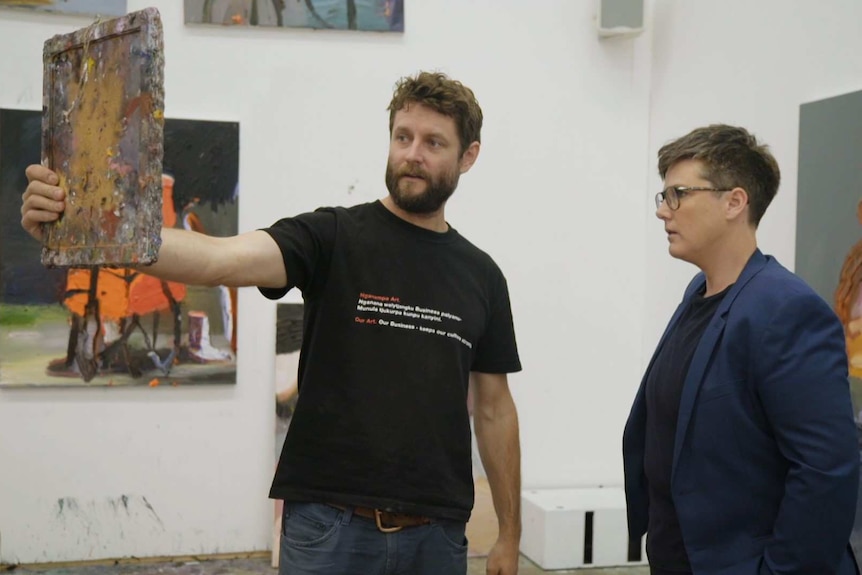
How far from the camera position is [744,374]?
1984mm

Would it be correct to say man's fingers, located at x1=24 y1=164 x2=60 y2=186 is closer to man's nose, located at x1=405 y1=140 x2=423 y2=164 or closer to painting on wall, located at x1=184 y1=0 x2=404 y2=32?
man's nose, located at x1=405 y1=140 x2=423 y2=164

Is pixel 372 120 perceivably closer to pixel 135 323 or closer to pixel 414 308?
pixel 135 323

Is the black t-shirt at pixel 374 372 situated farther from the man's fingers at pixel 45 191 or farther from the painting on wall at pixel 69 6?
the painting on wall at pixel 69 6

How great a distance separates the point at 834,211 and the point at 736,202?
142cm

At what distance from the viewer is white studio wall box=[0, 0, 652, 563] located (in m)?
4.22

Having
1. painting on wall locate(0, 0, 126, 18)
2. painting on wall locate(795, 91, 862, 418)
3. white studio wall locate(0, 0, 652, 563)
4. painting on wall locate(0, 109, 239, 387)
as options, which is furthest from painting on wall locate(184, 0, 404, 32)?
painting on wall locate(795, 91, 862, 418)

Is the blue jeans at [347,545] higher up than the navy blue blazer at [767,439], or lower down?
lower down

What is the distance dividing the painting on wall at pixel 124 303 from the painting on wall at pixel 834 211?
7.77 feet

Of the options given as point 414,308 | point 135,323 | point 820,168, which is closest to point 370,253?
point 414,308

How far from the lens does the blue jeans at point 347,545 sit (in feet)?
6.87

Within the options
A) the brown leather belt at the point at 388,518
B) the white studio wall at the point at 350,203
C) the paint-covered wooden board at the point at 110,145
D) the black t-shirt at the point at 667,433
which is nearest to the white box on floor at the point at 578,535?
the white studio wall at the point at 350,203

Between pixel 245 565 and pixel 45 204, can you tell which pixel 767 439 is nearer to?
pixel 45 204

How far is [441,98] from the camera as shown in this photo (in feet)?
7.64

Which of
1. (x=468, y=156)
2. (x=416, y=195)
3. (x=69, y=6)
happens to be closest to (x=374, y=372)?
(x=416, y=195)
